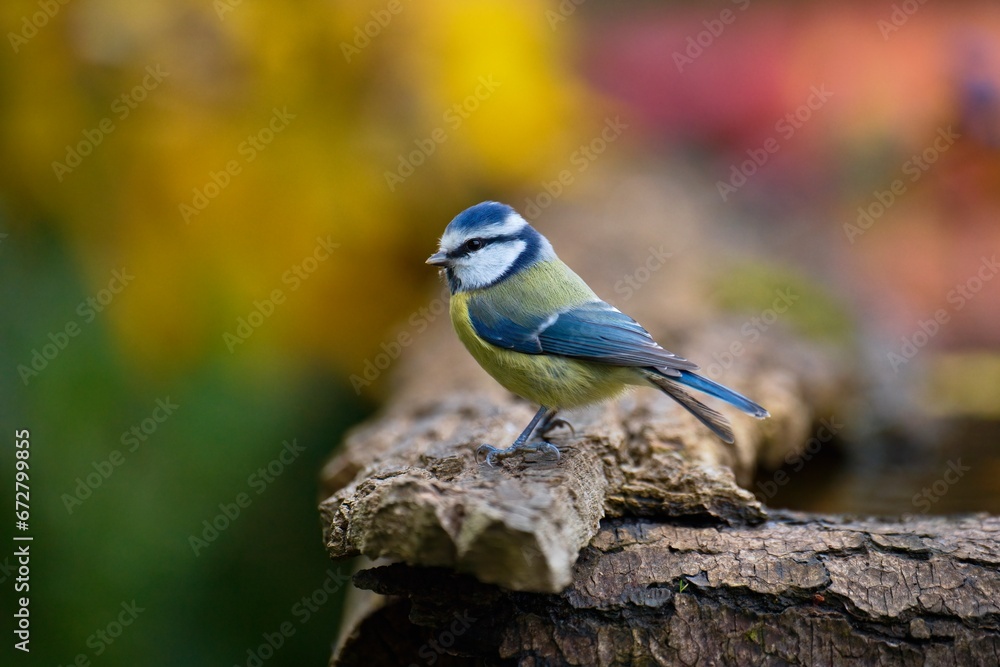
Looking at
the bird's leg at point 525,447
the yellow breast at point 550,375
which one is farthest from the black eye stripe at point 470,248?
the bird's leg at point 525,447

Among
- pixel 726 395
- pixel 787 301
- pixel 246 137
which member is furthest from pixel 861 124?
pixel 246 137

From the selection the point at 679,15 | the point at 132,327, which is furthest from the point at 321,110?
the point at 679,15

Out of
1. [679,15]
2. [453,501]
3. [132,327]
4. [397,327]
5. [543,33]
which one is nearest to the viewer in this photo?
[453,501]

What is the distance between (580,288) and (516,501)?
1.02m

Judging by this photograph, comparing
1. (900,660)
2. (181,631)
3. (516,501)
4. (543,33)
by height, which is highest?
(543,33)

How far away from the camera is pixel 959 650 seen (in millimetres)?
1730

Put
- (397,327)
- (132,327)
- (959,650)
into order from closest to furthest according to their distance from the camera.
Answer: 1. (959,650)
2. (132,327)
3. (397,327)

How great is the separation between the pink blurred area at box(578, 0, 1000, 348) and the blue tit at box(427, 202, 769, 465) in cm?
275

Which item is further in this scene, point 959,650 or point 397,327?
point 397,327

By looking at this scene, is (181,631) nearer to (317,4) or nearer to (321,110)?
(321,110)

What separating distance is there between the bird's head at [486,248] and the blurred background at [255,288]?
65 cm

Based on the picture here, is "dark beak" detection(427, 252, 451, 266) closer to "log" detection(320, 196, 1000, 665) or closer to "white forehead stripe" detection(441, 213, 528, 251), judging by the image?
"white forehead stripe" detection(441, 213, 528, 251)

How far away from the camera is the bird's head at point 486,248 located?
95.5 inches

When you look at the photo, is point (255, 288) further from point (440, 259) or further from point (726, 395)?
point (726, 395)
